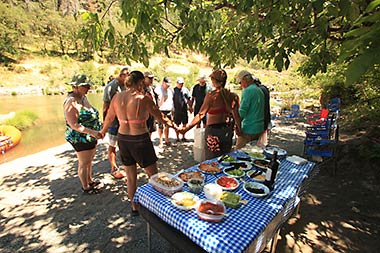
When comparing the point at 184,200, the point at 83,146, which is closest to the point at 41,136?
the point at 83,146

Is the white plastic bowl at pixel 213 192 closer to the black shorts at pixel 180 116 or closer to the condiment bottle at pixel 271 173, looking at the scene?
the condiment bottle at pixel 271 173

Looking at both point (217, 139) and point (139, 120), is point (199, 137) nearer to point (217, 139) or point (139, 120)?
point (217, 139)

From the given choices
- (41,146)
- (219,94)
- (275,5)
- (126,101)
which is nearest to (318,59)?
(275,5)

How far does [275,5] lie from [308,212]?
8.82 ft

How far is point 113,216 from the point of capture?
2920 mm

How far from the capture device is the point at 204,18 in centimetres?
204

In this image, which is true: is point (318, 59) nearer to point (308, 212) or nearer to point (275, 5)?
point (275, 5)

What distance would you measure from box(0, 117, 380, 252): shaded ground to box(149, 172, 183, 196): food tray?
0.96 m

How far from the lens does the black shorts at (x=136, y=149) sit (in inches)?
95.4

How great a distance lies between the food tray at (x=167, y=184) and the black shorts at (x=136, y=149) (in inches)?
25.3

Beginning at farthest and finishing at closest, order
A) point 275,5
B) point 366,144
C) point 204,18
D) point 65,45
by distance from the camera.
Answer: point 65,45 → point 366,144 → point 275,5 → point 204,18

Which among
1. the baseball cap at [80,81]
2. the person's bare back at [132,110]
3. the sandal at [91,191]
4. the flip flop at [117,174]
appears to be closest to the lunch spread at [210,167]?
the person's bare back at [132,110]

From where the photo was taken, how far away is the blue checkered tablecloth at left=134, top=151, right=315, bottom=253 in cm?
128

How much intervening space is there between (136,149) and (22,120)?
11895 mm
